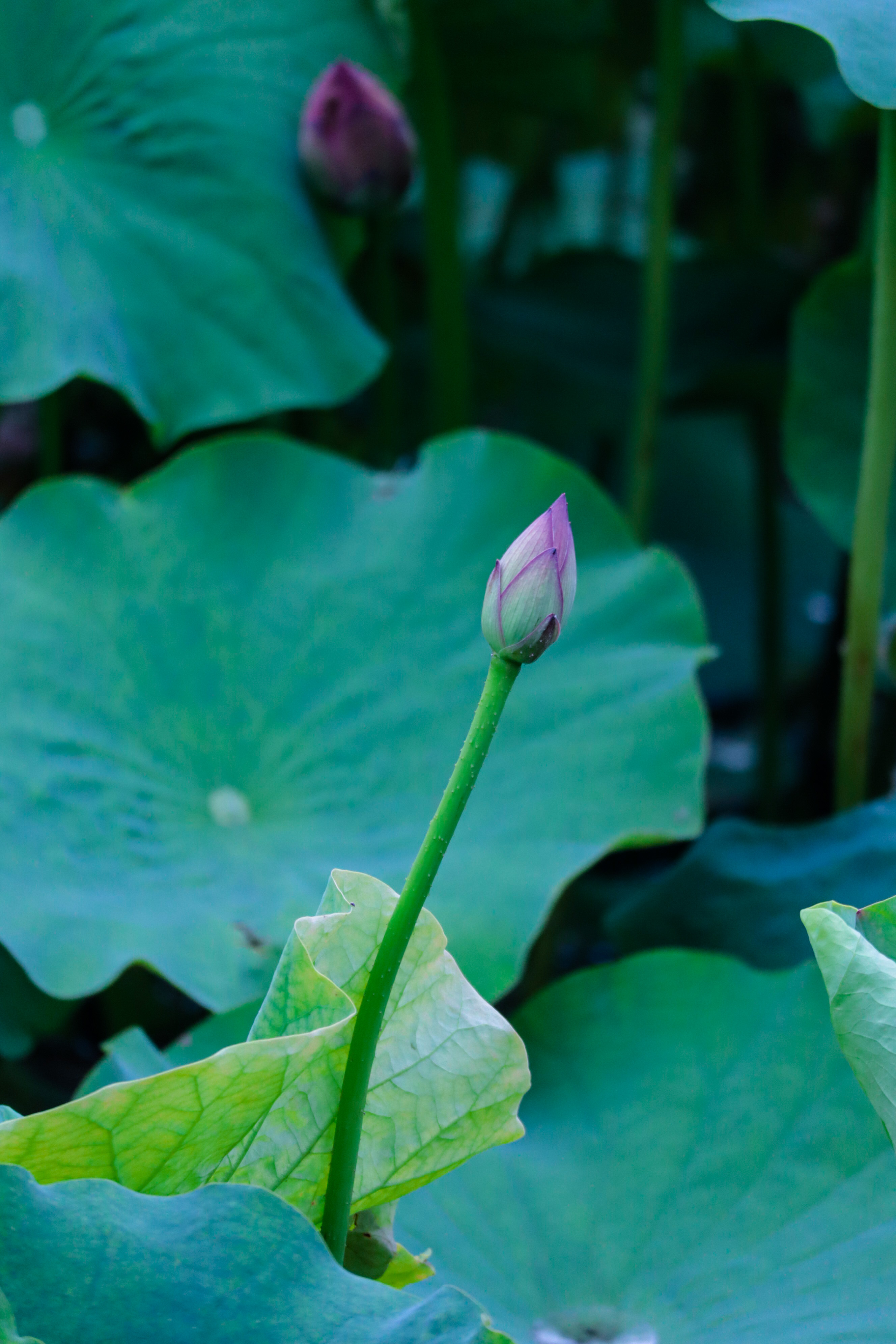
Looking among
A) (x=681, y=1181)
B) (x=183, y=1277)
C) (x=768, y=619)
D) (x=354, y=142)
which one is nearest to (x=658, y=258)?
(x=354, y=142)

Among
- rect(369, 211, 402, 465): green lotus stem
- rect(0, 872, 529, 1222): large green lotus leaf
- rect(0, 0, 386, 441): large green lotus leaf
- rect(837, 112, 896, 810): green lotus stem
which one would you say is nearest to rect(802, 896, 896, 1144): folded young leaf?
rect(0, 872, 529, 1222): large green lotus leaf

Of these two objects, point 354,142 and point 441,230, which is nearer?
point 354,142

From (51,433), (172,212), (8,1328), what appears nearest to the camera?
(8,1328)

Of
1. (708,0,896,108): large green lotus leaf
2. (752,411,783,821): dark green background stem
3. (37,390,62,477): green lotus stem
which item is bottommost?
(752,411,783,821): dark green background stem

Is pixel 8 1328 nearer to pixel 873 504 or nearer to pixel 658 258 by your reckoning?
pixel 873 504

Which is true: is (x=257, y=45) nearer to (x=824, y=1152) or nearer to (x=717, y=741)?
(x=824, y=1152)

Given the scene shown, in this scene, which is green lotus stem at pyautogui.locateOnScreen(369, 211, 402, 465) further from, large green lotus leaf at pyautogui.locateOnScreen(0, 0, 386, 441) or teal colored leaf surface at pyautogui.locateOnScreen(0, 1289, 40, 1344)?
teal colored leaf surface at pyautogui.locateOnScreen(0, 1289, 40, 1344)

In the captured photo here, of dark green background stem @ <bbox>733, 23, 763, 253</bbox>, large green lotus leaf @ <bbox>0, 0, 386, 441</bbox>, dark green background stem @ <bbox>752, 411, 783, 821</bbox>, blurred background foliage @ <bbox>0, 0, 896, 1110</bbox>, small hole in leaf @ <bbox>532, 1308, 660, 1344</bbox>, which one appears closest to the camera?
small hole in leaf @ <bbox>532, 1308, 660, 1344</bbox>

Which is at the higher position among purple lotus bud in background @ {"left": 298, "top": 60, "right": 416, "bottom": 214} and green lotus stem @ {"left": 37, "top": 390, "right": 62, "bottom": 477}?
purple lotus bud in background @ {"left": 298, "top": 60, "right": 416, "bottom": 214}
